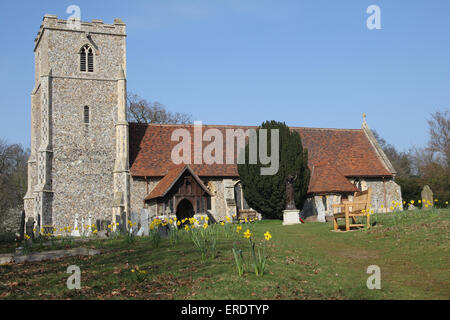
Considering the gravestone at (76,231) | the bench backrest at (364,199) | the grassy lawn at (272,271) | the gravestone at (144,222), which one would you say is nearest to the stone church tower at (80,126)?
the gravestone at (76,231)

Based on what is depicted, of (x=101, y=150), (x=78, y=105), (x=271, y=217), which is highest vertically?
(x=78, y=105)

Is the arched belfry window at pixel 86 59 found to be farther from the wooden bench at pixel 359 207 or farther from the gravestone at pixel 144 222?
the wooden bench at pixel 359 207

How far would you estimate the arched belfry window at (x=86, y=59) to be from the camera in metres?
30.8

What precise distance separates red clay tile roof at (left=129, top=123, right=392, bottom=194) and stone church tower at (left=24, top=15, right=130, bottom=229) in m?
1.68

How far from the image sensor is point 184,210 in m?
30.6

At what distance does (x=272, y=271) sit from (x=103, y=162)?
70.6ft

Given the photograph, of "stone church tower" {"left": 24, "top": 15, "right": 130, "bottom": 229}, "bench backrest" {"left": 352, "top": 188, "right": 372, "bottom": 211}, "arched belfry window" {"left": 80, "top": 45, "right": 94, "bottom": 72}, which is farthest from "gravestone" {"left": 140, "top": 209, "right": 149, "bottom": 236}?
"arched belfry window" {"left": 80, "top": 45, "right": 94, "bottom": 72}

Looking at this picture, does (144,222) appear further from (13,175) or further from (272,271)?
(13,175)

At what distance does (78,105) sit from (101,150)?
9.71 ft

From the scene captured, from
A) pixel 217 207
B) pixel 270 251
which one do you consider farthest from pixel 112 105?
pixel 270 251

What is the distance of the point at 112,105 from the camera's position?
31000 mm

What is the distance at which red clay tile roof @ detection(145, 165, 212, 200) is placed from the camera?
27.5 m

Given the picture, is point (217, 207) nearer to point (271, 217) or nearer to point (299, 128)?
point (271, 217)

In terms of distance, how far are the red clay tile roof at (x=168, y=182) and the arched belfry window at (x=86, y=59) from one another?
26.1 ft
